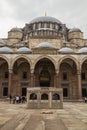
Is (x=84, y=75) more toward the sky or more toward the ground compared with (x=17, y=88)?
more toward the sky

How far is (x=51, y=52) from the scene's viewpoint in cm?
2309

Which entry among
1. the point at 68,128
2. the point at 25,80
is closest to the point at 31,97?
the point at 68,128

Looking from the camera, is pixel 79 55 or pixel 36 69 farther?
pixel 36 69

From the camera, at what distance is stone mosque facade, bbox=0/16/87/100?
889 inches

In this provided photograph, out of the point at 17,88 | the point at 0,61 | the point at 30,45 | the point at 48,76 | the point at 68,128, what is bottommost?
the point at 68,128

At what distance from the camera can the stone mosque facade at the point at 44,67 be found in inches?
A: 889

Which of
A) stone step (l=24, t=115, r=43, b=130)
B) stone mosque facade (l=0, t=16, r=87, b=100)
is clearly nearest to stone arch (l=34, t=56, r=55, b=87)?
stone mosque facade (l=0, t=16, r=87, b=100)

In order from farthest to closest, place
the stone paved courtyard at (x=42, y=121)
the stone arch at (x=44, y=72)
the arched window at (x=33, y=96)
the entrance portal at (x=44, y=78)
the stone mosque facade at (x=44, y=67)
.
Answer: the entrance portal at (x=44, y=78), the stone arch at (x=44, y=72), the stone mosque facade at (x=44, y=67), the arched window at (x=33, y=96), the stone paved courtyard at (x=42, y=121)

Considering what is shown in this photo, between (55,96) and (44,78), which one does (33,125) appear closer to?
(55,96)

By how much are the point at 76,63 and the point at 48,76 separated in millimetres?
4664

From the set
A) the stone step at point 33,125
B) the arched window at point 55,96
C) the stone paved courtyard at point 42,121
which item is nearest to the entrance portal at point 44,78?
the arched window at point 55,96

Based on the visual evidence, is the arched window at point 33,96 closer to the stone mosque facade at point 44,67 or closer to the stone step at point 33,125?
the stone step at point 33,125

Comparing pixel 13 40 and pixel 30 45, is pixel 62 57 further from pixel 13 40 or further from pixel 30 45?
pixel 13 40

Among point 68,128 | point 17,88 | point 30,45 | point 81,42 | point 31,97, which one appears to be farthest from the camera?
point 81,42
